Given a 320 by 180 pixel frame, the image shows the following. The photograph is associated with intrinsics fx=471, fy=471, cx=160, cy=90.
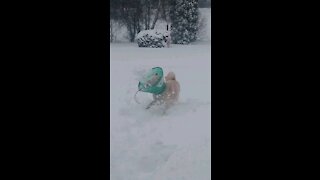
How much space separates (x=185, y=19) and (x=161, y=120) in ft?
2.30

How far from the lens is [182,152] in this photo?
311 cm

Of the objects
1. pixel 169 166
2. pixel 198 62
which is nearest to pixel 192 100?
pixel 198 62

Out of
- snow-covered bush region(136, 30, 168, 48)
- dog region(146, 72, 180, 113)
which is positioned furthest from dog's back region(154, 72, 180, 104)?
snow-covered bush region(136, 30, 168, 48)

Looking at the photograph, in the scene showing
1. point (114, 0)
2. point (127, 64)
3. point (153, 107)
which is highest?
point (114, 0)

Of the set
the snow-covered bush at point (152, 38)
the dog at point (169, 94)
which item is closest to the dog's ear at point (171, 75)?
the dog at point (169, 94)

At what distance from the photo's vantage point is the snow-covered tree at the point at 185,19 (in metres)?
3.18

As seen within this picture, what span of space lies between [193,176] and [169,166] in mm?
172

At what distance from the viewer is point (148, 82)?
10.6ft

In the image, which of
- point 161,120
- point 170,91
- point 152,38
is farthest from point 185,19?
point 161,120

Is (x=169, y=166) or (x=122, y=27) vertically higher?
(x=122, y=27)

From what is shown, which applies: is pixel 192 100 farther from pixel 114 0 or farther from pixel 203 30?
pixel 114 0

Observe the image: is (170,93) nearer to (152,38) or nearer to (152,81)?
(152,81)

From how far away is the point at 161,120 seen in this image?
3178 mm

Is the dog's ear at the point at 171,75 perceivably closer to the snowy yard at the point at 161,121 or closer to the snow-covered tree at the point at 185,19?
the snowy yard at the point at 161,121
